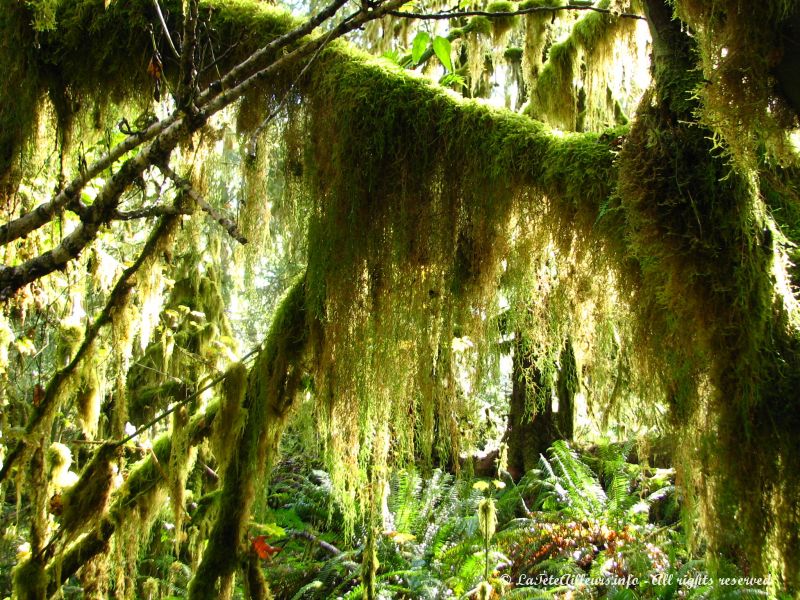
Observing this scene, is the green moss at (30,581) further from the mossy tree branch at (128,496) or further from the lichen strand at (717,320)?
the lichen strand at (717,320)

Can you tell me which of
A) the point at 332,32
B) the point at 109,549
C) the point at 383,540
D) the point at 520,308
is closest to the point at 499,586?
the point at 383,540

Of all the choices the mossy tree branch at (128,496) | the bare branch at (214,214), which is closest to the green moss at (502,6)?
the bare branch at (214,214)

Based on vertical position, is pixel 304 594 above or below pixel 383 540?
below

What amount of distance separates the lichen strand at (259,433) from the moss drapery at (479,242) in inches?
0.4

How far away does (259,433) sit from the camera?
9.52 feet

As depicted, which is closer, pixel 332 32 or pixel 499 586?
pixel 332 32

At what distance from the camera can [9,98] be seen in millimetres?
2889

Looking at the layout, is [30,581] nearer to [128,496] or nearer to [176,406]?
[128,496]

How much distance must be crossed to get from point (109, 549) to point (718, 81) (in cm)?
381

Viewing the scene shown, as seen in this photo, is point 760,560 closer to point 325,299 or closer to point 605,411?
point 605,411

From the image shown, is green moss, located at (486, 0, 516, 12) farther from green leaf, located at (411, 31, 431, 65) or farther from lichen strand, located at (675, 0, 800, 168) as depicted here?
lichen strand, located at (675, 0, 800, 168)

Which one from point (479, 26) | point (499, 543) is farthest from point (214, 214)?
point (499, 543)

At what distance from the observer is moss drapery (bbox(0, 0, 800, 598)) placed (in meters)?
1.49

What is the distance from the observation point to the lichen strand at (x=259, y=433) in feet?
9.41
